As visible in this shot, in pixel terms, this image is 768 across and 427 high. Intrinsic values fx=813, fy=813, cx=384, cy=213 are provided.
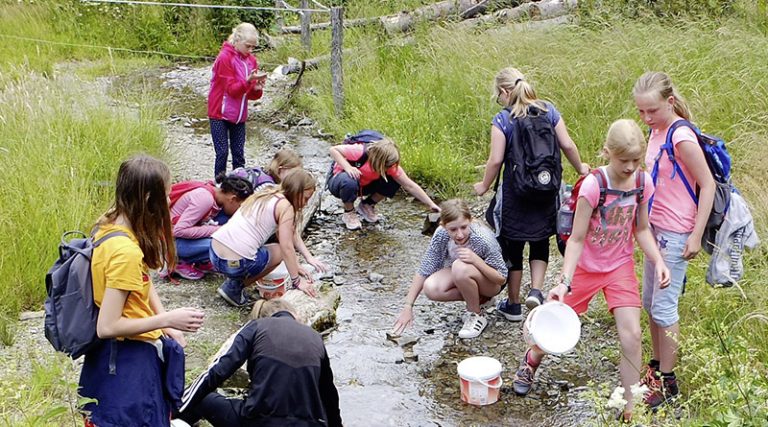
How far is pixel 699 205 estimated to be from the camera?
3715 millimetres

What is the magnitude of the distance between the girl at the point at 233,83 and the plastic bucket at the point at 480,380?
3.58 m

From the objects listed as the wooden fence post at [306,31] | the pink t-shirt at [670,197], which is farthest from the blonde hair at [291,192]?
the wooden fence post at [306,31]

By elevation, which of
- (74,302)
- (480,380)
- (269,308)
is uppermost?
(74,302)

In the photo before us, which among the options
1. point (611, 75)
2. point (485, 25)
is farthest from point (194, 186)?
point (485, 25)

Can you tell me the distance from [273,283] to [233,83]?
2.21 m

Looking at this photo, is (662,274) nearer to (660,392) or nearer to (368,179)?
(660,392)

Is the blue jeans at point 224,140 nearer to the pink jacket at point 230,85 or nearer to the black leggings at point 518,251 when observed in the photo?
the pink jacket at point 230,85

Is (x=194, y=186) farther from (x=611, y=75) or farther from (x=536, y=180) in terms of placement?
(x=611, y=75)

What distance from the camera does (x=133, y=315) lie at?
309cm

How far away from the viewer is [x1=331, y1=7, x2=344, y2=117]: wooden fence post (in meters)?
8.80

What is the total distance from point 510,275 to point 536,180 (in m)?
0.74

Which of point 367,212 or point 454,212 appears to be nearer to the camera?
point 454,212

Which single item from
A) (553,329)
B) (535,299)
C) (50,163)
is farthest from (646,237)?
(50,163)

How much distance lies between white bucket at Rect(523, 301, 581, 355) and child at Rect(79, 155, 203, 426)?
1.59 metres
